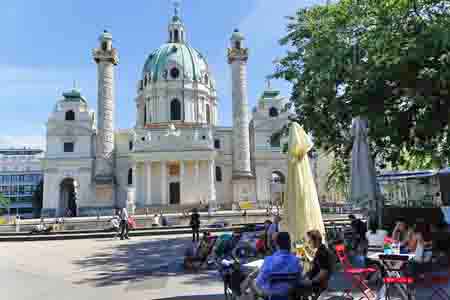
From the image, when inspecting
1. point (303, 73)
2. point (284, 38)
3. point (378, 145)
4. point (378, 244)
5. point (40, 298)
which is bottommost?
point (40, 298)

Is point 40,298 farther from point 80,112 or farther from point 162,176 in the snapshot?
point 80,112

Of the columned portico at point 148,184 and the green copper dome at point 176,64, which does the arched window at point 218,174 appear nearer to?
the columned portico at point 148,184

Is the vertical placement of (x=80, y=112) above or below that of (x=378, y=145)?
above

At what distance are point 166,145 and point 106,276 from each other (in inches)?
1588

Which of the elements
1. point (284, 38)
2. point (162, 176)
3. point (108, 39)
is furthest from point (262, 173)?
point (284, 38)

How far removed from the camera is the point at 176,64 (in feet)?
192

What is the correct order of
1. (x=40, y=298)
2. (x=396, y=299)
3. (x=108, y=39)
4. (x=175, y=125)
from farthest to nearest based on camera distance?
(x=175, y=125) → (x=108, y=39) → (x=40, y=298) → (x=396, y=299)

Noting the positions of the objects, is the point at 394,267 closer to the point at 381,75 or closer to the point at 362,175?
the point at 362,175

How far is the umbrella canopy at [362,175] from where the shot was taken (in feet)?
30.9

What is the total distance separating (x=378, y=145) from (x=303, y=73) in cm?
339

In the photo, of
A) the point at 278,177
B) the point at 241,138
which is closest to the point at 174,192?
the point at 241,138

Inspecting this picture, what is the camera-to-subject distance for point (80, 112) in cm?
5547

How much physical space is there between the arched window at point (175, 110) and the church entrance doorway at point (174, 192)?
33.7 ft

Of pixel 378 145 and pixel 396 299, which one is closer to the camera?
pixel 396 299
